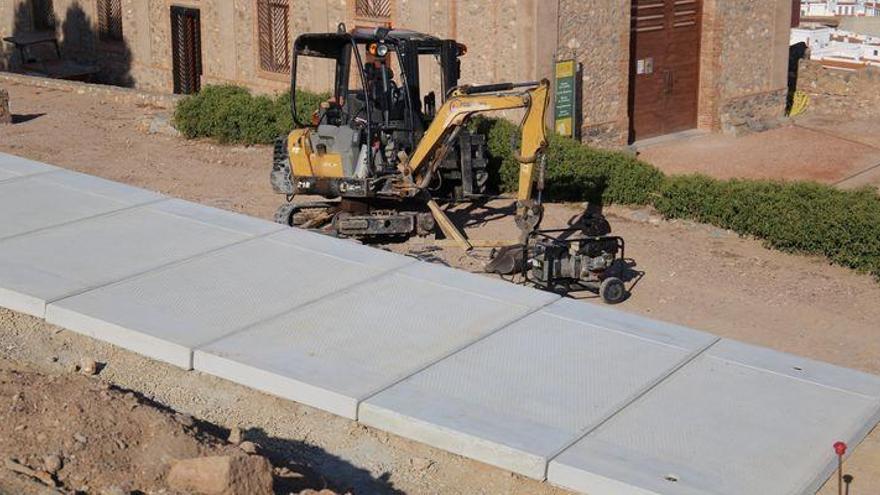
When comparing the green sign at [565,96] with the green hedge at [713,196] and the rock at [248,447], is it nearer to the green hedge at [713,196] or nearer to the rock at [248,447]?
the green hedge at [713,196]

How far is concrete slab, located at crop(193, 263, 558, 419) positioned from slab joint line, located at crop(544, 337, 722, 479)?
148 centimetres

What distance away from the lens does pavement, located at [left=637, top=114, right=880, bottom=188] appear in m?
21.0

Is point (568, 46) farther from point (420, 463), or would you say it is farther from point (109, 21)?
point (109, 21)

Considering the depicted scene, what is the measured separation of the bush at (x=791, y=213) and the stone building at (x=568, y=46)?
397 cm

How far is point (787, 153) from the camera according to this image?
2261cm

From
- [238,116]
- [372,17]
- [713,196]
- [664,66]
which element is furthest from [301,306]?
[664,66]

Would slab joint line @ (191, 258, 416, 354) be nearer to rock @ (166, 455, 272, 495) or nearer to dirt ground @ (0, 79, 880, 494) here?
dirt ground @ (0, 79, 880, 494)

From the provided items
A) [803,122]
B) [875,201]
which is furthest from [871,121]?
[875,201]

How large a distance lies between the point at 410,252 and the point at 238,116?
714 centimetres

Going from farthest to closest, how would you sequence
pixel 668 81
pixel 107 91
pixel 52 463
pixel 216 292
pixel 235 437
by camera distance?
pixel 107 91
pixel 668 81
pixel 216 292
pixel 235 437
pixel 52 463

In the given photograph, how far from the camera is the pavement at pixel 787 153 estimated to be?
69.1 feet

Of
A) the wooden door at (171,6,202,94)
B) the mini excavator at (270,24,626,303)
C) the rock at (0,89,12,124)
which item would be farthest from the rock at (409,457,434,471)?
the wooden door at (171,6,202,94)

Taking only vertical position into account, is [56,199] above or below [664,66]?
below

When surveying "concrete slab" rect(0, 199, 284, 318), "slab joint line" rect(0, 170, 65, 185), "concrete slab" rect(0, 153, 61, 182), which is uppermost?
→ "concrete slab" rect(0, 153, 61, 182)
